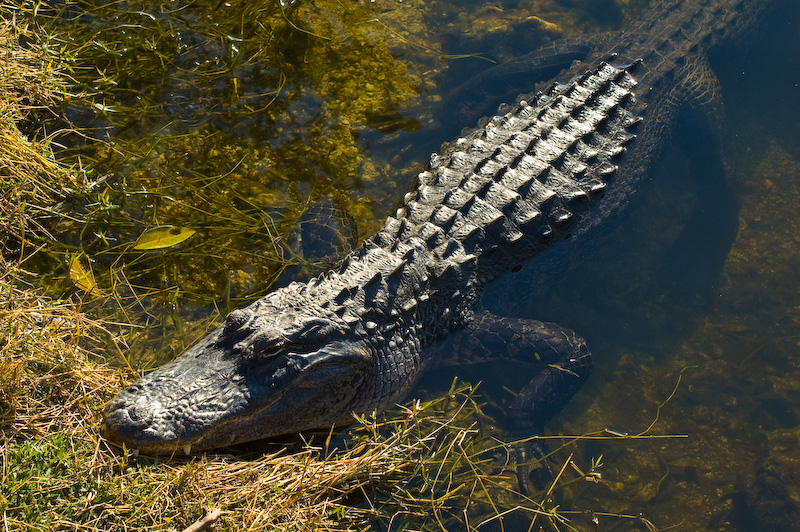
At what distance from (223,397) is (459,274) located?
163 cm

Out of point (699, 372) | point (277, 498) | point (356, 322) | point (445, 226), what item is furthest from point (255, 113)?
point (699, 372)

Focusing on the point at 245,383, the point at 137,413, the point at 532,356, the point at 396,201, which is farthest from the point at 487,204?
the point at 137,413

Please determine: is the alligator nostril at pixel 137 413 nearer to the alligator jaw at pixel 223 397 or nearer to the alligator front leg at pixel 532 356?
the alligator jaw at pixel 223 397

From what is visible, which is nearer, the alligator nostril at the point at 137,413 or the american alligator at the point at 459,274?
the alligator nostril at the point at 137,413

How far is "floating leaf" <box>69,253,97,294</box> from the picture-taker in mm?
3615

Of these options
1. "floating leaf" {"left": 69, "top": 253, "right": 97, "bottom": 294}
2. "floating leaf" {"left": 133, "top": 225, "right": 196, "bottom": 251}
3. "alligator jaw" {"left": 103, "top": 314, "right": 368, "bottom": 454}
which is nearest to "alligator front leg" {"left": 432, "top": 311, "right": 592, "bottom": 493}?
"alligator jaw" {"left": 103, "top": 314, "right": 368, "bottom": 454}

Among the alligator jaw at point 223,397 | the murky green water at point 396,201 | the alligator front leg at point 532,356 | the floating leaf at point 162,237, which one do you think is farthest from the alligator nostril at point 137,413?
the alligator front leg at point 532,356

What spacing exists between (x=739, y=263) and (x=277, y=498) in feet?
13.2

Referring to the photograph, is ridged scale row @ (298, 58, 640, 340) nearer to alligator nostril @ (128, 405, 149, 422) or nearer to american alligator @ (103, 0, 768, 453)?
american alligator @ (103, 0, 768, 453)

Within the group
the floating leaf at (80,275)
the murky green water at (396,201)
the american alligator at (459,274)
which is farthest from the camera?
the murky green water at (396,201)

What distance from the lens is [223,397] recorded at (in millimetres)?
3049

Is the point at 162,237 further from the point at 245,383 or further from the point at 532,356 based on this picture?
the point at 532,356

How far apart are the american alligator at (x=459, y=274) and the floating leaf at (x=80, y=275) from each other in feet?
2.87

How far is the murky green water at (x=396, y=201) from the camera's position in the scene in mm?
3844
